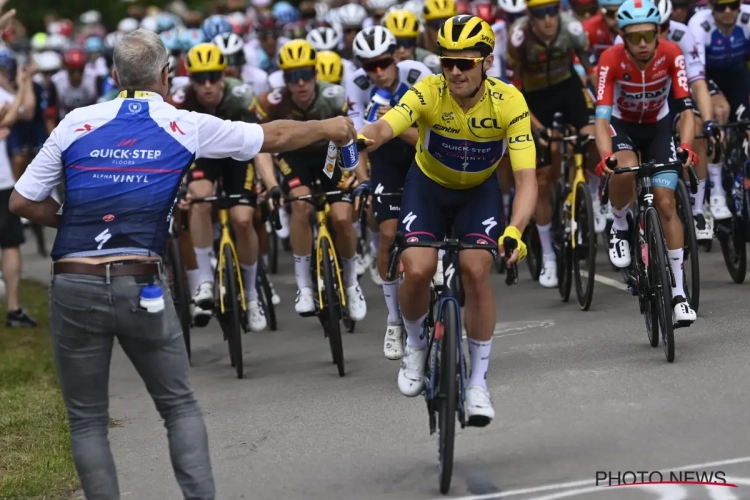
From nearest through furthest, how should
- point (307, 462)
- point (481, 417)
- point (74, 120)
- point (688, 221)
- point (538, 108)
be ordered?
point (74, 120), point (481, 417), point (307, 462), point (688, 221), point (538, 108)

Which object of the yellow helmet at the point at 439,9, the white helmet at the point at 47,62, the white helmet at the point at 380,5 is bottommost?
the white helmet at the point at 47,62

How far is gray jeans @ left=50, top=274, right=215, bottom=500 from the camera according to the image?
18.9 ft

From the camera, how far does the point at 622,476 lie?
6.49 meters

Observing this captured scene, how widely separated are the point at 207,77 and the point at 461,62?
13.6ft

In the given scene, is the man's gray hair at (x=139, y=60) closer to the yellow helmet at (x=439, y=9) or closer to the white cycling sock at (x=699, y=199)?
the white cycling sock at (x=699, y=199)

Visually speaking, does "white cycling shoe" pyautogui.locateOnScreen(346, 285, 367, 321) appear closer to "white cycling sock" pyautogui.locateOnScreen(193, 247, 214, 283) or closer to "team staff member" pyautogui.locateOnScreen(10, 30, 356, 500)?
"white cycling sock" pyautogui.locateOnScreen(193, 247, 214, 283)

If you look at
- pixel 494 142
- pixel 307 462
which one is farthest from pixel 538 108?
pixel 307 462

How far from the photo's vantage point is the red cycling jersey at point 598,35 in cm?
1408

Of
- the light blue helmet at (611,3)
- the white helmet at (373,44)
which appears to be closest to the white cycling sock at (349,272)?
the white helmet at (373,44)

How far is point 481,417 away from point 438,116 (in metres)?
1.80

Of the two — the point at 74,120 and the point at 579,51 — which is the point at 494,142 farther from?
the point at 579,51

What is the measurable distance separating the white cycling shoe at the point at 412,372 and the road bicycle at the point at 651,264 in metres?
1.97

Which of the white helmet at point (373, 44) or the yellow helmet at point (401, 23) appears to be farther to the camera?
the yellow helmet at point (401, 23)

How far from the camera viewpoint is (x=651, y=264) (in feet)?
30.0
